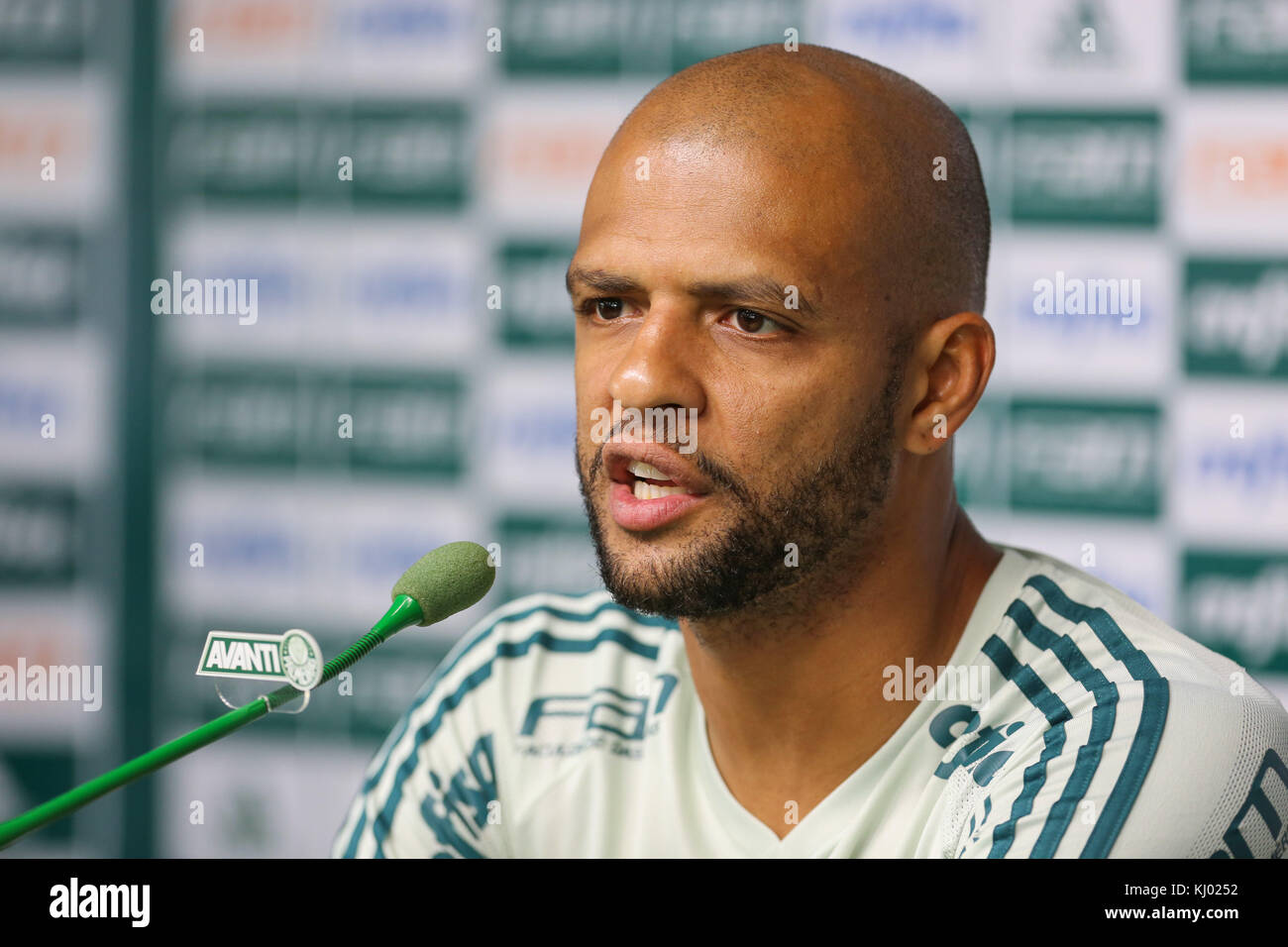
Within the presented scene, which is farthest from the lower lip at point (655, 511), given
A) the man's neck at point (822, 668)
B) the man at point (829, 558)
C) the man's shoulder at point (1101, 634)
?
the man's shoulder at point (1101, 634)

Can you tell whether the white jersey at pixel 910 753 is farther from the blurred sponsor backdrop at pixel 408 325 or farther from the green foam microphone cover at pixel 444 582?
the blurred sponsor backdrop at pixel 408 325

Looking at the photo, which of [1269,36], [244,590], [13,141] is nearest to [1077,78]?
[1269,36]

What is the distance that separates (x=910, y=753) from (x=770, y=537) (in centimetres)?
26

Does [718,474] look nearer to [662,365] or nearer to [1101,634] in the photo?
[662,365]

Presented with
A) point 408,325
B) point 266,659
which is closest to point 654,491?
point 266,659

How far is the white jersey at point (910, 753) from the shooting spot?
110 centimetres

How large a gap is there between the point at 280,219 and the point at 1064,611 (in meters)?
2.39

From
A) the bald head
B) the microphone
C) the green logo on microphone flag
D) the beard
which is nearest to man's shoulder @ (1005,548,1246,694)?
the beard

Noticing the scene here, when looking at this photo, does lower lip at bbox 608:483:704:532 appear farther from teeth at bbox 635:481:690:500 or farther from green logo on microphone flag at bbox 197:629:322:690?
green logo on microphone flag at bbox 197:629:322:690

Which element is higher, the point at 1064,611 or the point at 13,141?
the point at 13,141

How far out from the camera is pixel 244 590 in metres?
3.18

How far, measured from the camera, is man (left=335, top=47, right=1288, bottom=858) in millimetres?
1162

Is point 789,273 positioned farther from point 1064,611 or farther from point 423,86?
point 423,86

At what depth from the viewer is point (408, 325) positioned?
3117mm
